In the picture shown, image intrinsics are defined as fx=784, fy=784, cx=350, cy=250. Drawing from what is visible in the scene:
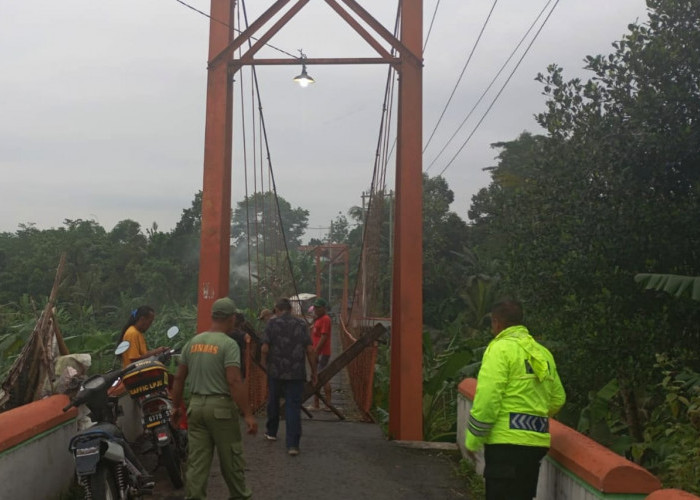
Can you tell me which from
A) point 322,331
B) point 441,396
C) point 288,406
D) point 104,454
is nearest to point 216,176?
point 288,406

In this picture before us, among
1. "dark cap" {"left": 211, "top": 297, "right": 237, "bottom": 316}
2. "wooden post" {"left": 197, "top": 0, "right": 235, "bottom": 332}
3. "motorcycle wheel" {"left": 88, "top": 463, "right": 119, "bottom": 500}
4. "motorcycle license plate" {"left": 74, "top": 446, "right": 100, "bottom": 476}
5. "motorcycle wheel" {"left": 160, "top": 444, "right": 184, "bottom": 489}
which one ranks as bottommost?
"motorcycle wheel" {"left": 160, "top": 444, "right": 184, "bottom": 489}

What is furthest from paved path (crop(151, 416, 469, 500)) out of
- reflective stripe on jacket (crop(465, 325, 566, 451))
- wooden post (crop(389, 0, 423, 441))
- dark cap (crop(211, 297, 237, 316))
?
reflective stripe on jacket (crop(465, 325, 566, 451))

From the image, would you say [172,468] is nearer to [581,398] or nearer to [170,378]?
[170,378]

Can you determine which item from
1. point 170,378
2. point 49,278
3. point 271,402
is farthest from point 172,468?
point 49,278

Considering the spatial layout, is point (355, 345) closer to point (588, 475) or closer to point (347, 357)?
point (347, 357)

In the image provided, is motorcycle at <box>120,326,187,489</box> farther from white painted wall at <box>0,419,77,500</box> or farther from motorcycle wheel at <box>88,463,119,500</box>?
motorcycle wheel at <box>88,463,119,500</box>

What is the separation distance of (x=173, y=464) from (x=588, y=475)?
9.60 ft

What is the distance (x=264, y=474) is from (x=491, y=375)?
9.79 feet

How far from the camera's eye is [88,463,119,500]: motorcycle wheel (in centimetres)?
411

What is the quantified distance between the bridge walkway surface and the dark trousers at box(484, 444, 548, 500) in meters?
1.79

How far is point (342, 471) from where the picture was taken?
6.25 metres

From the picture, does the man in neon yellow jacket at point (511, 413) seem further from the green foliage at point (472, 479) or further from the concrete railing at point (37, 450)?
the concrete railing at point (37, 450)

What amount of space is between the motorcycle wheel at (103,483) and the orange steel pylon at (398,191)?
333 cm

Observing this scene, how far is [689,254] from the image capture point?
25.0ft
